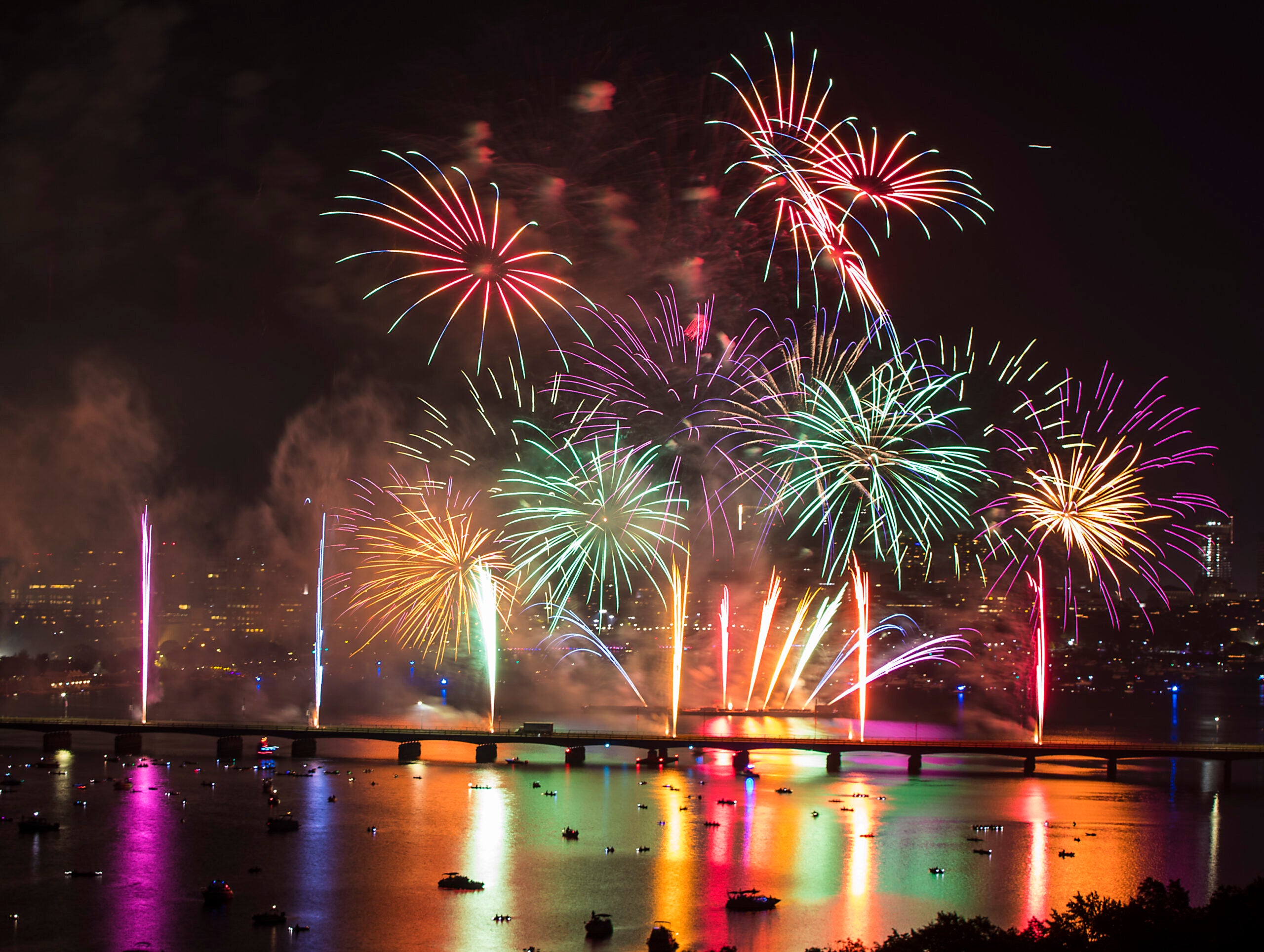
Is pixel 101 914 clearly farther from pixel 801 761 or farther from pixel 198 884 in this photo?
pixel 801 761

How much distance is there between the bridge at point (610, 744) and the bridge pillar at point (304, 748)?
0.03 metres

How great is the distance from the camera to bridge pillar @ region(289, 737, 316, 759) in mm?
55281

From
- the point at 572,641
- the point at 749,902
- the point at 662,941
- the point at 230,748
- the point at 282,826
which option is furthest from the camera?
the point at 572,641

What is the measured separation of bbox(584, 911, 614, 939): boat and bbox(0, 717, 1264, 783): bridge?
24.7 metres

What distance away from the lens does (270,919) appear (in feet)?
89.9

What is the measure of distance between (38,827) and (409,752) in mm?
19710

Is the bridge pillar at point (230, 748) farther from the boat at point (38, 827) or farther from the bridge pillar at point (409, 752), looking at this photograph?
the boat at point (38, 827)

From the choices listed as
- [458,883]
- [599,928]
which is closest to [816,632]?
[458,883]

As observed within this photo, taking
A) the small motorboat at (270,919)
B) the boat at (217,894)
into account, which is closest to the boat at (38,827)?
the boat at (217,894)

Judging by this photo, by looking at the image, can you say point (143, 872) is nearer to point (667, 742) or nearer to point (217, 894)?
point (217, 894)

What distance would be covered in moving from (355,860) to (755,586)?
61.8 metres

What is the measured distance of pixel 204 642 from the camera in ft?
368

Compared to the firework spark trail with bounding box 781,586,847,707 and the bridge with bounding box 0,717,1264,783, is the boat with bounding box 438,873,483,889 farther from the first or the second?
the bridge with bounding box 0,717,1264,783

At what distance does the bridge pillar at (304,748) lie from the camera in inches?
2176
